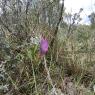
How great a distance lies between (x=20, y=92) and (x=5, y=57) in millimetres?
395

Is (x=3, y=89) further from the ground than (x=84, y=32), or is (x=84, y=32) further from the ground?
(x=84, y=32)

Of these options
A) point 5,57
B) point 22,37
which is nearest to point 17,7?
point 22,37

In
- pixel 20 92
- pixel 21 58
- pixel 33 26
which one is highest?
pixel 33 26

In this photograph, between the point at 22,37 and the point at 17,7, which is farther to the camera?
the point at 17,7

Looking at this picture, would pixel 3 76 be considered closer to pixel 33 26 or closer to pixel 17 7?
pixel 33 26

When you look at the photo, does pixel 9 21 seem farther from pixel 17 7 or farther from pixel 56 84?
pixel 56 84

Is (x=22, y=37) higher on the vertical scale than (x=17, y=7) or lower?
lower

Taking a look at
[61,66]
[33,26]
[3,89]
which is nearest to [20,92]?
[3,89]

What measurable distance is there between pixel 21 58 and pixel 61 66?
0.46m

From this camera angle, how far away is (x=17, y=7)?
3.96 meters

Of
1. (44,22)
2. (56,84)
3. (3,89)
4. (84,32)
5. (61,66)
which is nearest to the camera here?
(3,89)

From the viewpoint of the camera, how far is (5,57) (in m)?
3.38

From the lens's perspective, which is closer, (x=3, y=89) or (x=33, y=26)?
(x=3, y=89)

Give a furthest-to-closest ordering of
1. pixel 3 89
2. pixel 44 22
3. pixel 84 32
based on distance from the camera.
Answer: pixel 84 32, pixel 44 22, pixel 3 89
